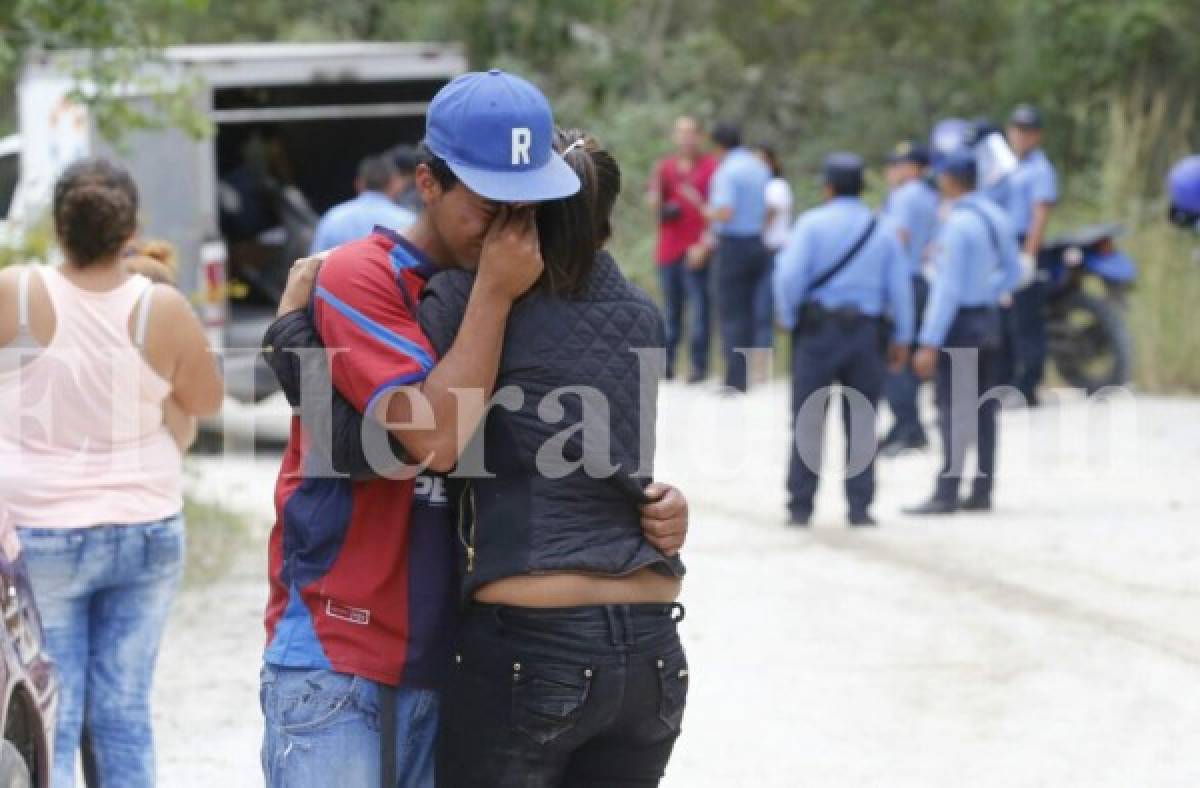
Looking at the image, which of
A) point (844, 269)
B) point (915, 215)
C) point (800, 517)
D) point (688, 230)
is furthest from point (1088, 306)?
point (800, 517)

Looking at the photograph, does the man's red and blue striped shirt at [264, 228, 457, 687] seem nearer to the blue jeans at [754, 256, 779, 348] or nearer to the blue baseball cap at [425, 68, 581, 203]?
the blue baseball cap at [425, 68, 581, 203]

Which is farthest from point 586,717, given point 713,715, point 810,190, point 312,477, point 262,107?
point 810,190

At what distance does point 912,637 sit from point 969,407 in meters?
2.91

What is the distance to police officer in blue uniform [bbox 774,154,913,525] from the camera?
1006cm

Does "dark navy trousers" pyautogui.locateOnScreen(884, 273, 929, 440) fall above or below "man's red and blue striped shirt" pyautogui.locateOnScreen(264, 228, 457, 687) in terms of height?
below

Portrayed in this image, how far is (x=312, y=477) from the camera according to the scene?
11.3 feet

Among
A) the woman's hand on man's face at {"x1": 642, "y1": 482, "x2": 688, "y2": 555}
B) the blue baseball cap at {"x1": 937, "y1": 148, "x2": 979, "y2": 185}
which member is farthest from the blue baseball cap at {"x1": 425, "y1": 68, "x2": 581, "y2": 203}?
the blue baseball cap at {"x1": 937, "y1": 148, "x2": 979, "y2": 185}

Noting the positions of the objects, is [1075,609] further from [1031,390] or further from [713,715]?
[1031,390]

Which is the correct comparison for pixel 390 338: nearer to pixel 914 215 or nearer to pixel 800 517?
pixel 800 517

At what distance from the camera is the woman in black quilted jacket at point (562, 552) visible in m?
3.31

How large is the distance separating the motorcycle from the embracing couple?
10.8m

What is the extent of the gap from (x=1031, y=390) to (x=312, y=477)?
36.0 feet

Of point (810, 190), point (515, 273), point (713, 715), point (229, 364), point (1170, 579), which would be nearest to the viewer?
point (515, 273)

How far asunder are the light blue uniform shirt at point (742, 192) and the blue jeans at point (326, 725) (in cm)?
1163
